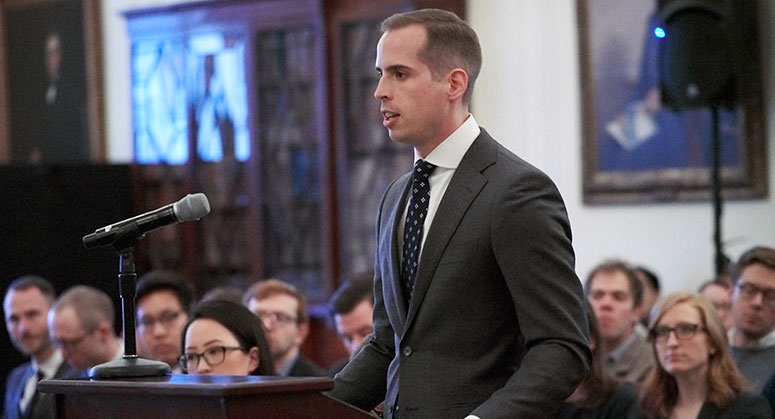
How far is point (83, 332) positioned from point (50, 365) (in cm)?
64

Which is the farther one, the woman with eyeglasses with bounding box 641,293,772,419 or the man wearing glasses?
the man wearing glasses

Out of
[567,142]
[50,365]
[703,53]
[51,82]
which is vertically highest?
[51,82]

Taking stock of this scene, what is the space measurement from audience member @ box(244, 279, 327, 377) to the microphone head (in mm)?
3264

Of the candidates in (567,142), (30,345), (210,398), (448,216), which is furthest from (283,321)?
(210,398)

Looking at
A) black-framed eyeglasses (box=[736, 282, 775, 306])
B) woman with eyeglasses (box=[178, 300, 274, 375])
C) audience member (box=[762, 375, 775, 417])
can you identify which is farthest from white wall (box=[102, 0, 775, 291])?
woman with eyeglasses (box=[178, 300, 274, 375])

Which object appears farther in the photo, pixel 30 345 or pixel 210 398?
pixel 30 345

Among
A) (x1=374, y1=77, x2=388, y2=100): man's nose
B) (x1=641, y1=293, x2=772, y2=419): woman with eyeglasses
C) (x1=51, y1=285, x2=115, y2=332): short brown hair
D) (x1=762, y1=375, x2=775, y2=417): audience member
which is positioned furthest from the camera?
(x1=51, y1=285, x2=115, y2=332): short brown hair

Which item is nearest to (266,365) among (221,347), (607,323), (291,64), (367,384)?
(221,347)

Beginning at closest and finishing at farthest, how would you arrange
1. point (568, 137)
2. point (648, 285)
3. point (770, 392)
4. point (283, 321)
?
1. point (770, 392)
2. point (283, 321)
3. point (648, 285)
4. point (568, 137)

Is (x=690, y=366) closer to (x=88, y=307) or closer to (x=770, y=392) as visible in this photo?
(x=770, y=392)

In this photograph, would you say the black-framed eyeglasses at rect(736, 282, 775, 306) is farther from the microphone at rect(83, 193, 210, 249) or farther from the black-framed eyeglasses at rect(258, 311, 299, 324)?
the microphone at rect(83, 193, 210, 249)

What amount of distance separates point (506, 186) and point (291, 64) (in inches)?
272

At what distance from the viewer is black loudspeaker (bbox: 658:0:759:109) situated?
702 cm

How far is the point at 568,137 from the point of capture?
8289 mm
